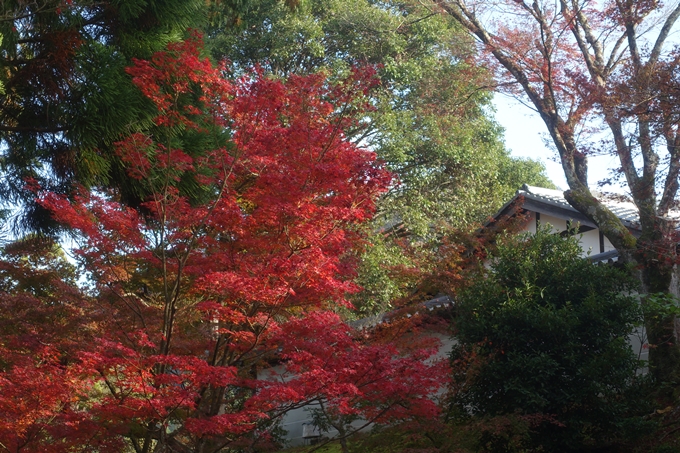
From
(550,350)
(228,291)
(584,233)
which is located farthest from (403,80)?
(228,291)

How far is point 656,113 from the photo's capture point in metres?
9.15

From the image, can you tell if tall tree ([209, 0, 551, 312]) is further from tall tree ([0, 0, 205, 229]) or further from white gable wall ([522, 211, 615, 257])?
tall tree ([0, 0, 205, 229])

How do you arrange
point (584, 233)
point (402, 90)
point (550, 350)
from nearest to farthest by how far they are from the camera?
point (550, 350)
point (584, 233)
point (402, 90)

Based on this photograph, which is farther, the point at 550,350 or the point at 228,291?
the point at 550,350

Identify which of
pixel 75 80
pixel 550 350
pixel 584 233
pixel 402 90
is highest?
pixel 402 90

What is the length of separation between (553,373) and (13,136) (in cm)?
839

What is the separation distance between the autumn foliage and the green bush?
4.34 feet

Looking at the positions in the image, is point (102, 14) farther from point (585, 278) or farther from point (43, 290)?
point (585, 278)

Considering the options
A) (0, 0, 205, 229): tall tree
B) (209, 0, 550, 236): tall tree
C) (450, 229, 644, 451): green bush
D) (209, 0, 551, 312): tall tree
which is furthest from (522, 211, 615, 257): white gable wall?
(0, 0, 205, 229): tall tree

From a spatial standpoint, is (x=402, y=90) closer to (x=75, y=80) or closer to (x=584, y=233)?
(x=584, y=233)

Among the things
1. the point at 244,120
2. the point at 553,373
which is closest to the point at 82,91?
the point at 244,120

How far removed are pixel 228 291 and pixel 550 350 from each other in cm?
423

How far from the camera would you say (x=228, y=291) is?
7.79 meters

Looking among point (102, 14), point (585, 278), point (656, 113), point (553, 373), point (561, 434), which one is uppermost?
point (102, 14)
